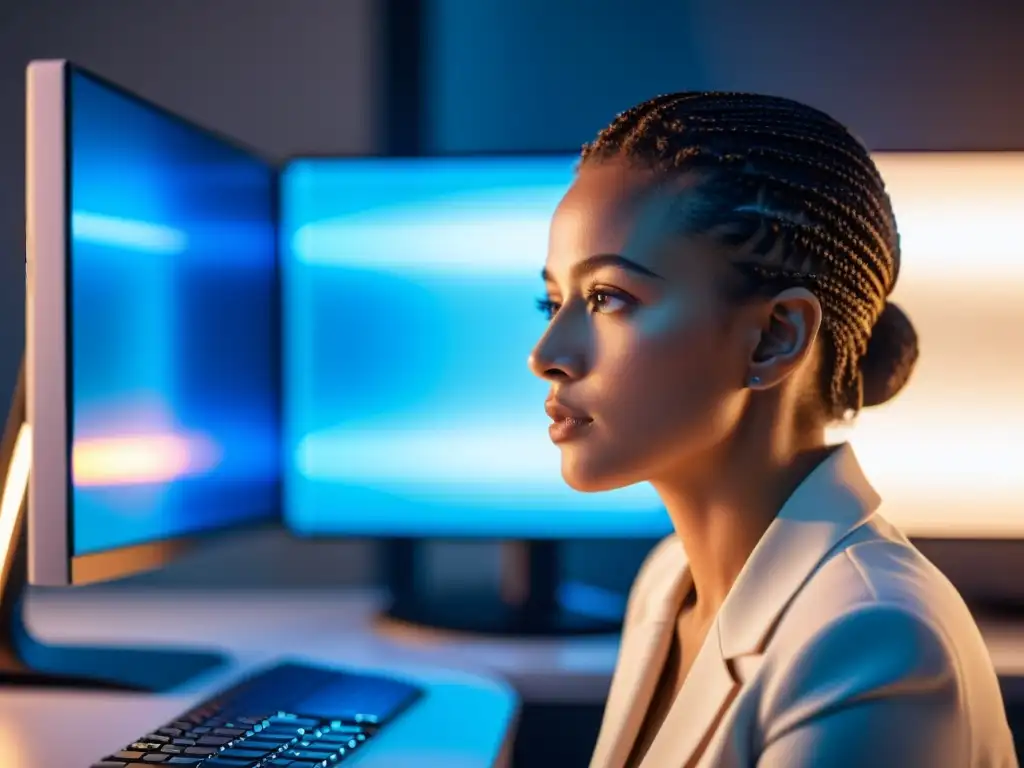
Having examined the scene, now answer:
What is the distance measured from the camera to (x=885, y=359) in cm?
86

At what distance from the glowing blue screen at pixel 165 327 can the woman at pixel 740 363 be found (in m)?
0.45

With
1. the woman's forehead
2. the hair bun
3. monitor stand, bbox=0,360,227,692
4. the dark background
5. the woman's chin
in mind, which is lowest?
monitor stand, bbox=0,360,227,692

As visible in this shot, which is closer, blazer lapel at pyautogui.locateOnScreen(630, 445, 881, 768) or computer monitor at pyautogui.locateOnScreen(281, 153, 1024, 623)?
blazer lapel at pyautogui.locateOnScreen(630, 445, 881, 768)

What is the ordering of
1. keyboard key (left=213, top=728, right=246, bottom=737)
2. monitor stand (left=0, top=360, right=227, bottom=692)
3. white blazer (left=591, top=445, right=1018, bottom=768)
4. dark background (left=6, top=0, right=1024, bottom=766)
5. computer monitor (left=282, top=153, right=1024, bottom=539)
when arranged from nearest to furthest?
white blazer (left=591, top=445, right=1018, bottom=768) → keyboard key (left=213, top=728, right=246, bottom=737) → monitor stand (left=0, top=360, right=227, bottom=692) → computer monitor (left=282, top=153, right=1024, bottom=539) → dark background (left=6, top=0, right=1024, bottom=766)

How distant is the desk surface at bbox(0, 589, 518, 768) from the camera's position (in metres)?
0.87

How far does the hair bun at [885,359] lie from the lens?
856 mm

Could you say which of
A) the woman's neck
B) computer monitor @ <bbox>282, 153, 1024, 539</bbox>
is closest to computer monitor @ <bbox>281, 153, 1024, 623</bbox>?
computer monitor @ <bbox>282, 153, 1024, 539</bbox>

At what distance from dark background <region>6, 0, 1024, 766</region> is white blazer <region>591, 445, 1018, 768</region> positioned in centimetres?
77

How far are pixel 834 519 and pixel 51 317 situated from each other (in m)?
0.65

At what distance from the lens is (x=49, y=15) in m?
1.64

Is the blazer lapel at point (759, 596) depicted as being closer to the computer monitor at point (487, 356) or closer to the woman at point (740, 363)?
the woman at point (740, 363)

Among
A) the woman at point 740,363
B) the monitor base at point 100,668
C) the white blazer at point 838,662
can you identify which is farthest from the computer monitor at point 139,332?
the white blazer at point 838,662

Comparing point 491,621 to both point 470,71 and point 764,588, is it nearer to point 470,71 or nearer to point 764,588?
point 764,588

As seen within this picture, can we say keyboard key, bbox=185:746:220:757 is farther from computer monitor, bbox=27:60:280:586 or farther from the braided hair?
the braided hair
